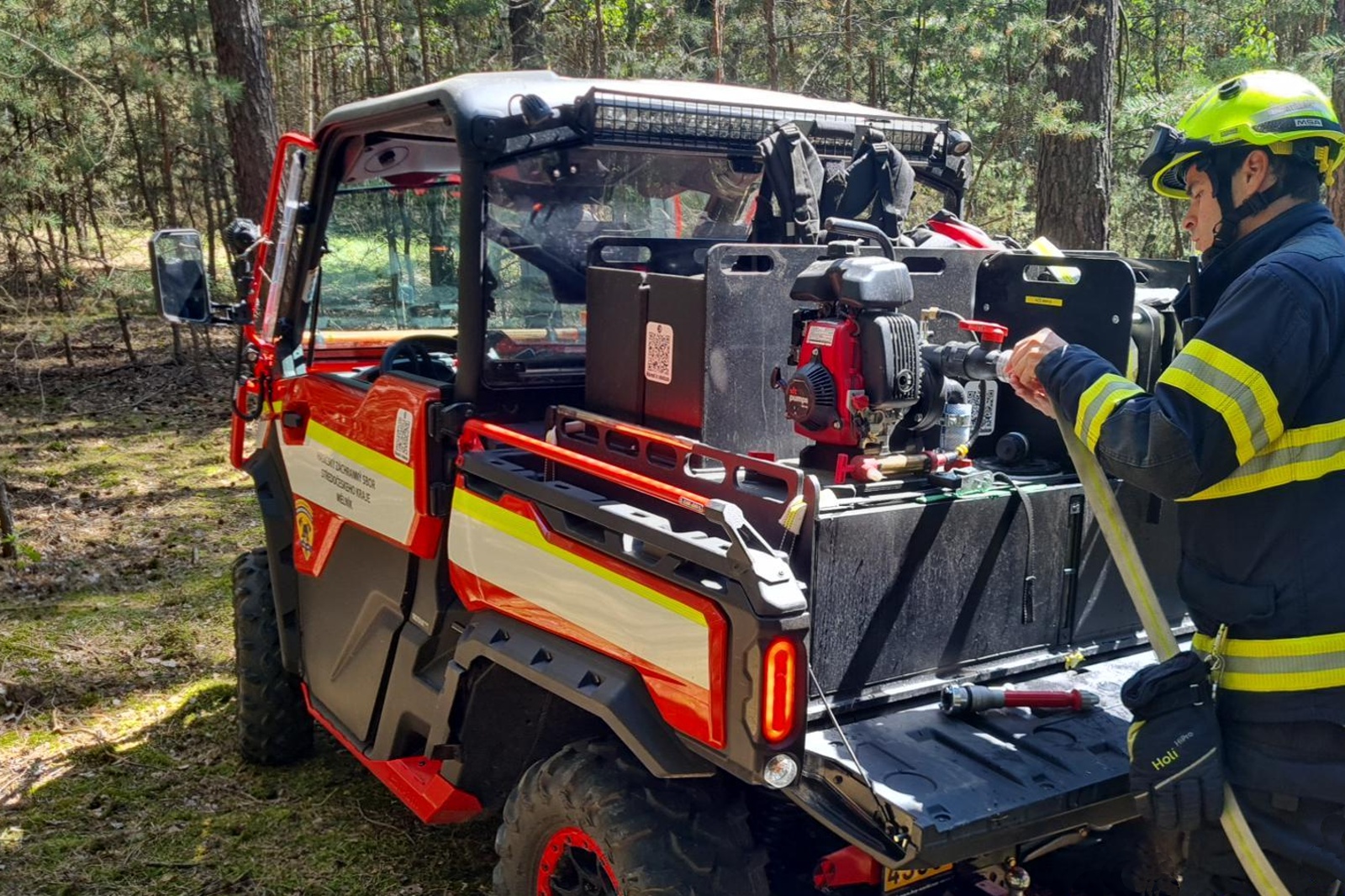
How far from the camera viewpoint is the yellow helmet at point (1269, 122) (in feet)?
7.47

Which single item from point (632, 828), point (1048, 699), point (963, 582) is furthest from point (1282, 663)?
point (632, 828)

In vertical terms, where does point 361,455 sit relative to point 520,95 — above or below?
below

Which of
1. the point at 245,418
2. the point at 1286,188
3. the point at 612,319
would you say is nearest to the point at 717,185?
the point at 612,319

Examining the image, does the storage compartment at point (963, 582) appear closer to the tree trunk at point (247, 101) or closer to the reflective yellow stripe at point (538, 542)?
the reflective yellow stripe at point (538, 542)

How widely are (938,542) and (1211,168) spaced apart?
1.02m

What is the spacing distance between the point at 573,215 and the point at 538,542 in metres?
1.18

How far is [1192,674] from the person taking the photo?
7.64 ft

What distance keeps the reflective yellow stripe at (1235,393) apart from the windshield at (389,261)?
2557mm

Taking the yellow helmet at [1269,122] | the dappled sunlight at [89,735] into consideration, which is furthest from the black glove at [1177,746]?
the dappled sunlight at [89,735]

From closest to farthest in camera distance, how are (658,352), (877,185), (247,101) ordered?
(658,352)
(877,185)
(247,101)

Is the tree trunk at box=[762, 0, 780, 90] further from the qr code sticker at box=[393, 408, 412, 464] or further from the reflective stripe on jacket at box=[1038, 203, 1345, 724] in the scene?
the reflective stripe on jacket at box=[1038, 203, 1345, 724]

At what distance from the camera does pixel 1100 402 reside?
2.26 meters

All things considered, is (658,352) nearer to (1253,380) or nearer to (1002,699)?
(1002,699)

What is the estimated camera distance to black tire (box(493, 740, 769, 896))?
8.09 ft
